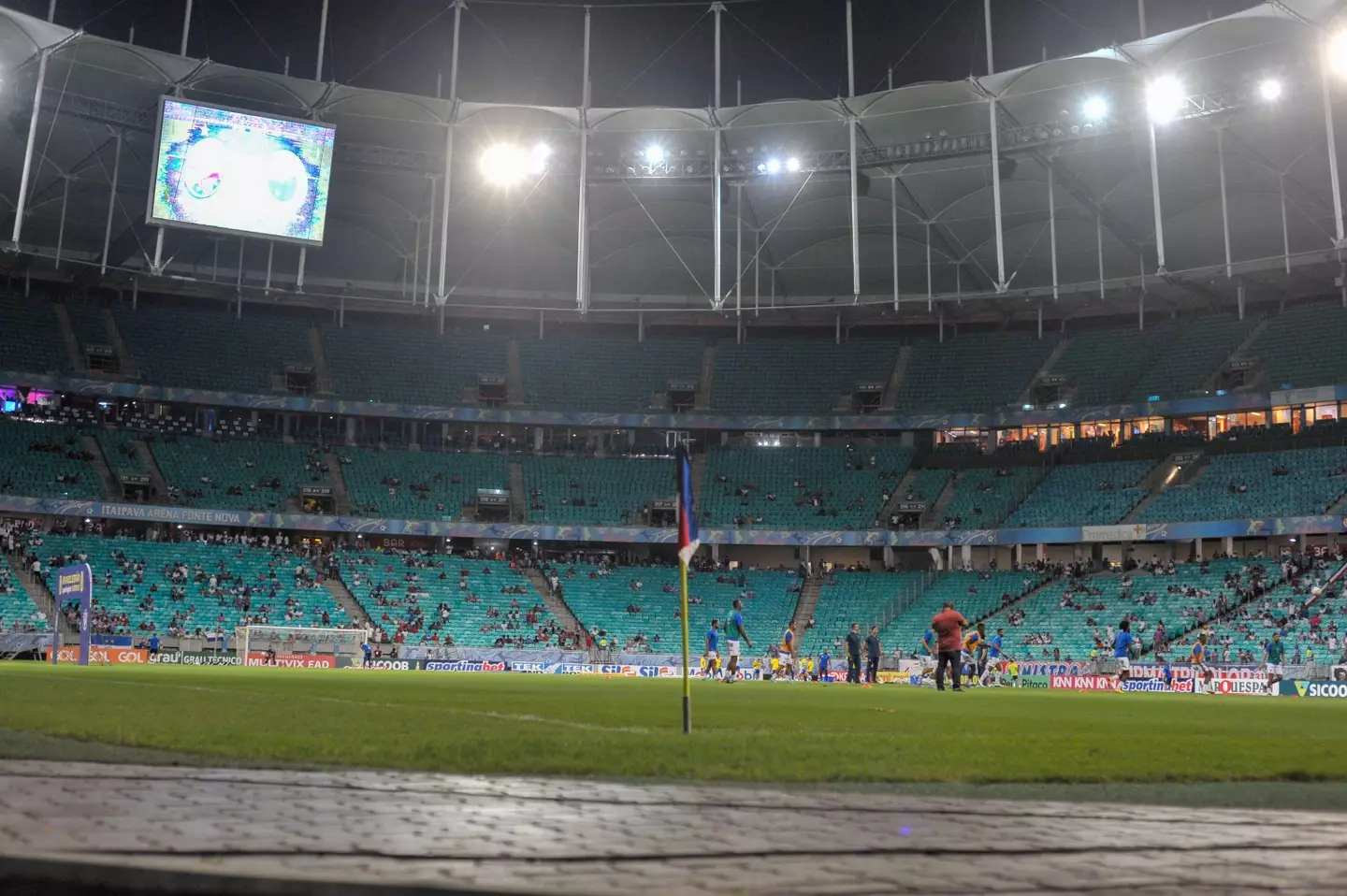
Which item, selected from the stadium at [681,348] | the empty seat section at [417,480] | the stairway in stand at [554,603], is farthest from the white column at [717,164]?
the empty seat section at [417,480]

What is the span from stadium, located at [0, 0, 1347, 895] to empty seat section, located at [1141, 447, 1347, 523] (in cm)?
20

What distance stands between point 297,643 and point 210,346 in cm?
2400

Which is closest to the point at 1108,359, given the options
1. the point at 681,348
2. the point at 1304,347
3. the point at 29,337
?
the point at 1304,347

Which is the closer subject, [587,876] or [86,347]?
[587,876]

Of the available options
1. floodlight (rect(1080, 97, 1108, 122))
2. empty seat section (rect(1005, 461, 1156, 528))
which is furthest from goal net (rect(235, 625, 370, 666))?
floodlight (rect(1080, 97, 1108, 122))

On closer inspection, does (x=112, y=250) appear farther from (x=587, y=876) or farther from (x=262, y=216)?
(x=587, y=876)

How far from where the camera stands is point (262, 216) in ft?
171

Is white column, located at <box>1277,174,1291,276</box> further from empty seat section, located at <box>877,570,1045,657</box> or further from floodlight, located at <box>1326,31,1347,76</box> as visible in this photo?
empty seat section, located at <box>877,570,1045,657</box>

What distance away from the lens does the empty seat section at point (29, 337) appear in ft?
203

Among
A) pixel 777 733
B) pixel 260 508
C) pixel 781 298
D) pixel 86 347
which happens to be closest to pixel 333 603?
pixel 260 508

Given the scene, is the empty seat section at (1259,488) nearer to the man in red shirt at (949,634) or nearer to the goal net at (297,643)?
the man in red shirt at (949,634)

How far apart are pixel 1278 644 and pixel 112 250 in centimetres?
5736

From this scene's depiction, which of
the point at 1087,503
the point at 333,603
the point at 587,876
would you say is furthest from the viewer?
the point at 1087,503

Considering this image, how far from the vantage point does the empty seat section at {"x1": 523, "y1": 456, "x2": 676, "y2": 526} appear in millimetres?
65500
